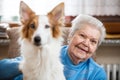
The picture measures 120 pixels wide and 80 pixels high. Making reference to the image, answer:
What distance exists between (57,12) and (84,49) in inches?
17.1

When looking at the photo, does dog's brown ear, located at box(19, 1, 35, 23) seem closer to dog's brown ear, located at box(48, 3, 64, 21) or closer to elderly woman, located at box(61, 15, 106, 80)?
dog's brown ear, located at box(48, 3, 64, 21)

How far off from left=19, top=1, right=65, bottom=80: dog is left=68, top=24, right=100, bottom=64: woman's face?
358 millimetres

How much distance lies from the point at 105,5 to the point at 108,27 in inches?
9.7

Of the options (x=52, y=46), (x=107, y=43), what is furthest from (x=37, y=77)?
(x=107, y=43)

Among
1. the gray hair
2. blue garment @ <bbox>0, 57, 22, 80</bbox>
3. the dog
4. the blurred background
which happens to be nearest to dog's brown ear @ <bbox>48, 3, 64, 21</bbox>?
the dog

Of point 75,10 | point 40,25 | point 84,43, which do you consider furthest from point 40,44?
point 75,10

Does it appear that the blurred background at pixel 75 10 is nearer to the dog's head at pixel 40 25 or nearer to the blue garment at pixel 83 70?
the blue garment at pixel 83 70

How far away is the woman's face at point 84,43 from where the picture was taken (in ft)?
5.00

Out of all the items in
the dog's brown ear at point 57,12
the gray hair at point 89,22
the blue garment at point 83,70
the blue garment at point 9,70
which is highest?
the dog's brown ear at point 57,12

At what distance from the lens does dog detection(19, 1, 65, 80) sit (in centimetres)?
113

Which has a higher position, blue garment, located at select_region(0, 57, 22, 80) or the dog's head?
the dog's head

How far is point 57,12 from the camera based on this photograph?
1.18 metres

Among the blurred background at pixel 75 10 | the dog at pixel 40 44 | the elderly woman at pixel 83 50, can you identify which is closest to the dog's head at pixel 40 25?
the dog at pixel 40 44

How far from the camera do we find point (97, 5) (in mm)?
2705
